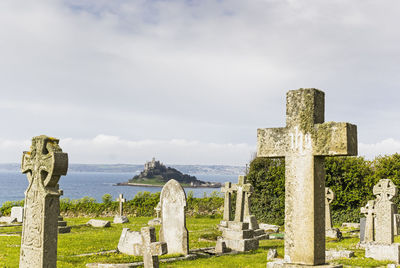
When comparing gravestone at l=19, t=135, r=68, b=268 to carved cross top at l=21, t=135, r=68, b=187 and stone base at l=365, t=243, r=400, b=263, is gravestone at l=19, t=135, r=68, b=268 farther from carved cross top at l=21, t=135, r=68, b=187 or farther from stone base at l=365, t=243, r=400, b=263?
stone base at l=365, t=243, r=400, b=263

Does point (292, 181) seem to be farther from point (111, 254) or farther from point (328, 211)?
point (328, 211)

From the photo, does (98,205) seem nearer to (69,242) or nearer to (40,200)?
(69,242)

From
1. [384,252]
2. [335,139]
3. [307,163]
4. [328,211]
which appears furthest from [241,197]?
[335,139]

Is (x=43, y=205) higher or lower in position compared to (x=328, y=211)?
higher

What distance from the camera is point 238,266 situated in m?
10.8

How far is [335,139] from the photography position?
5488 mm

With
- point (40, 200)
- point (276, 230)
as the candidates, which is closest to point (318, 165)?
point (40, 200)

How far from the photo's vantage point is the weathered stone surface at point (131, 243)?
12.1 metres

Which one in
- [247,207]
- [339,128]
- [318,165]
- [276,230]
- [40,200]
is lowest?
[276,230]

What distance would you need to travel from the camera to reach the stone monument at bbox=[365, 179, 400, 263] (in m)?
11.6

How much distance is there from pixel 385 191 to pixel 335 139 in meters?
8.51

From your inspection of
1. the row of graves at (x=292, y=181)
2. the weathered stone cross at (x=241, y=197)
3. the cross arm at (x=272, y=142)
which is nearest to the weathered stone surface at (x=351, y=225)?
the weathered stone cross at (x=241, y=197)

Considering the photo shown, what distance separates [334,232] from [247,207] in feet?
12.8

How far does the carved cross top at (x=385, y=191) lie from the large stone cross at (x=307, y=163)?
26.2 feet
